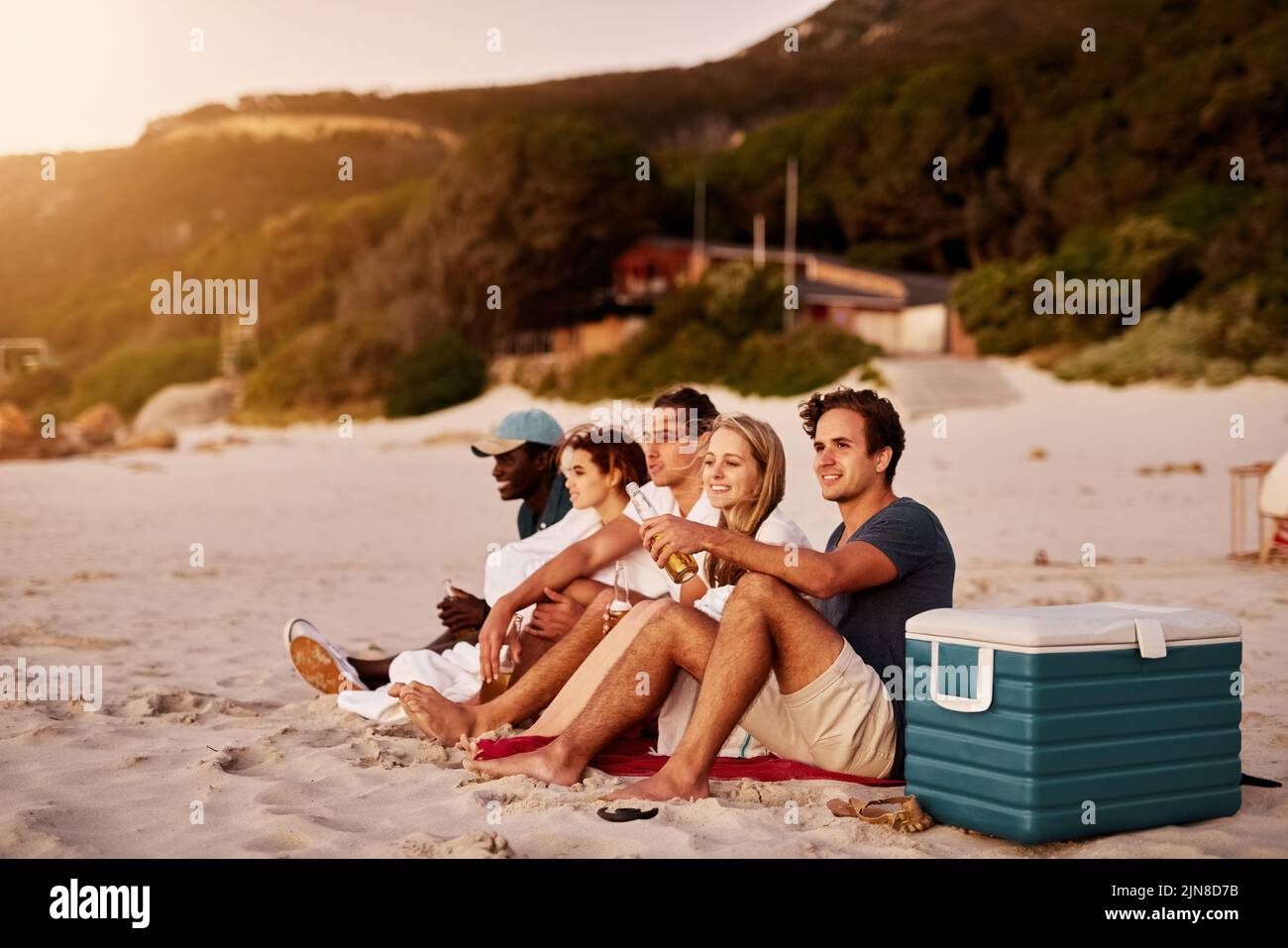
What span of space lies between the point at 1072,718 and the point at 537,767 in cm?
145

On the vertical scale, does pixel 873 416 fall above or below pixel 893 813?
above

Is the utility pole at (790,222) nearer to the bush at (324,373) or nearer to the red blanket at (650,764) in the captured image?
the bush at (324,373)

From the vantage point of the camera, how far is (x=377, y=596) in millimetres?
8750

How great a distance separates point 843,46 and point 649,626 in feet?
131

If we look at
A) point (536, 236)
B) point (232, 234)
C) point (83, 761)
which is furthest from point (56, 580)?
point (232, 234)

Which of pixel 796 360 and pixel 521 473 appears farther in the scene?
pixel 796 360

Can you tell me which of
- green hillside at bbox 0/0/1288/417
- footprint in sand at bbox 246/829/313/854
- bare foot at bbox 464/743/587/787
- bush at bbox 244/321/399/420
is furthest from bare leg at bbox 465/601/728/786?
bush at bbox 244/321/399/420

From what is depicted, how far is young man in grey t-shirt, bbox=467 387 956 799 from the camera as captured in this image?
3.31 metres

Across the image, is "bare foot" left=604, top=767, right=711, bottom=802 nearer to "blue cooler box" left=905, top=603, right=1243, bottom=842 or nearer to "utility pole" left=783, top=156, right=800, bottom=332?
"blue cooler box" left=905, top=603, right=1243, bottom=842

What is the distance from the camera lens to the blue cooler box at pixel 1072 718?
Answer: 302 cm

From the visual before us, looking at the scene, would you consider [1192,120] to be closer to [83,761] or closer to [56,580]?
[56,580]

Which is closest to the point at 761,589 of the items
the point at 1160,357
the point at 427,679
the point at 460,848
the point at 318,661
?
the point at 460,848

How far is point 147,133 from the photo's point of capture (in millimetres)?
46594

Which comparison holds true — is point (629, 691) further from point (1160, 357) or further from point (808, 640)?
point (1160, 357)
